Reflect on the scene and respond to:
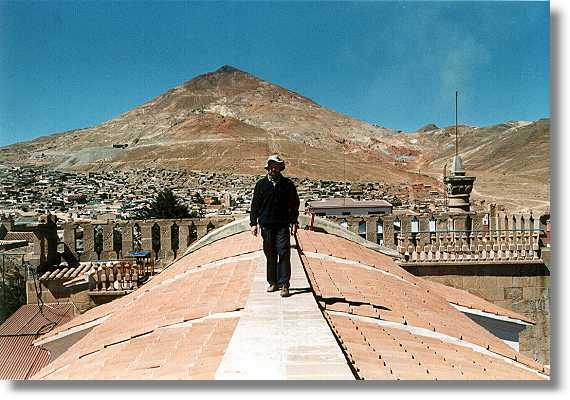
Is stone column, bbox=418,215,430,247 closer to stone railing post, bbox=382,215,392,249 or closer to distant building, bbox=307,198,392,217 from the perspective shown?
stone railing post, bbox=382,215,392,249

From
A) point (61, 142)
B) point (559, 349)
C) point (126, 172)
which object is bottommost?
point (559, 349)

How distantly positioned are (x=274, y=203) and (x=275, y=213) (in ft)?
0.23

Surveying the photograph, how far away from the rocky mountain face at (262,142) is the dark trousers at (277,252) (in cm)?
6217

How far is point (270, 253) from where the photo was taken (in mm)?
3672

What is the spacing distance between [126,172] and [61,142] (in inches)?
1778

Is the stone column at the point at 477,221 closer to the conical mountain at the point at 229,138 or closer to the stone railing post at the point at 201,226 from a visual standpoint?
the stone railing post at the point at 201,226

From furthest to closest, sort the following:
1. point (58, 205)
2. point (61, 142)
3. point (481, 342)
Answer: point (61, 142)
point (58, 205)
point (481, 342)

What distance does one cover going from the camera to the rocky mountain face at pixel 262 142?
→ 75.4 meters

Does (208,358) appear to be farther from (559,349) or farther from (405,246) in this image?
(405,246)

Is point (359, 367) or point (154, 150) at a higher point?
point (154, 150)

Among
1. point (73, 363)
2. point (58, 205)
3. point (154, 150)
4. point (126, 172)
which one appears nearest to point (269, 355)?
point (73, 363)

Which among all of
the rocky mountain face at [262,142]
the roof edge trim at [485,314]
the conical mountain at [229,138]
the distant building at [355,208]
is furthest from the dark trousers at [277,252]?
the conical mountain at [229,138]

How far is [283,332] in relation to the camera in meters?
2.81

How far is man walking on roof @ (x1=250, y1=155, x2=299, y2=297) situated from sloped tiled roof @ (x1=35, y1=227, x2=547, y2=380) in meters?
0.18
